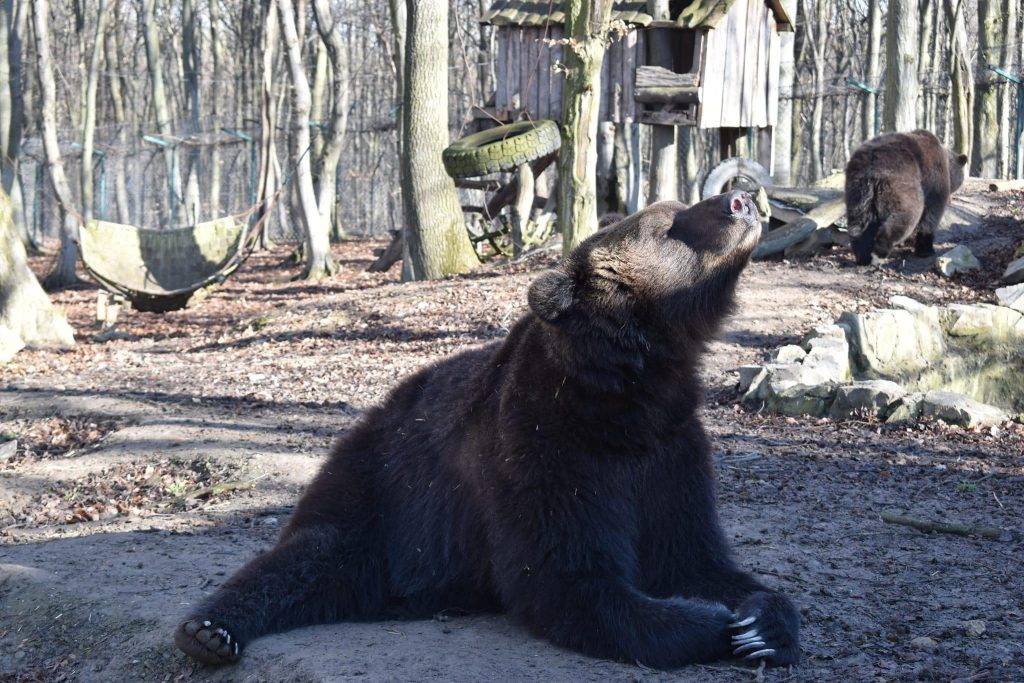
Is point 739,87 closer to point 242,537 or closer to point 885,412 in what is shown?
point 885,412

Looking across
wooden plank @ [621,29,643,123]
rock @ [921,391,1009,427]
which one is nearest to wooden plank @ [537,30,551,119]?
wooden plank @ [621,29,643,123]

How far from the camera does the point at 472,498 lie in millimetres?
4180

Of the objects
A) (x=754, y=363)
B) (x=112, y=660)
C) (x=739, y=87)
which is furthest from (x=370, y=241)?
(x=112, y=660)

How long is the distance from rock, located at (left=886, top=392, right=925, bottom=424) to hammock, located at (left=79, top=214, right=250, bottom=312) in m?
11.3

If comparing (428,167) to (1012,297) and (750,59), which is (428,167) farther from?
(1012,297)

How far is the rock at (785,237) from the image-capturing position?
14.1 m

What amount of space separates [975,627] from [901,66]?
1579 cm

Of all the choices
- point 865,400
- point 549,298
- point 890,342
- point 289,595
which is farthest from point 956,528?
point 890,342

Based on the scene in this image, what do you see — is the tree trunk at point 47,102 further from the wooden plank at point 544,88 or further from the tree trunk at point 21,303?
the wooden plank at point 544,88

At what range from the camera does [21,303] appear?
13.0 metres

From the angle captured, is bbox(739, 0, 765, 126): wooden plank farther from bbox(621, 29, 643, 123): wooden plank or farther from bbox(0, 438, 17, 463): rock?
bbox(0, 438, 17, 463): rock

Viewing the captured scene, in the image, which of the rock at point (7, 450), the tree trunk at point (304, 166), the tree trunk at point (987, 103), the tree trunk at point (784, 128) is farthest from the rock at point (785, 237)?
the tree trunk at point (987, 103)

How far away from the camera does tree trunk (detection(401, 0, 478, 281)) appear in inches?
588

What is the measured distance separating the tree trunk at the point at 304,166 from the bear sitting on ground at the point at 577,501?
1299cm
